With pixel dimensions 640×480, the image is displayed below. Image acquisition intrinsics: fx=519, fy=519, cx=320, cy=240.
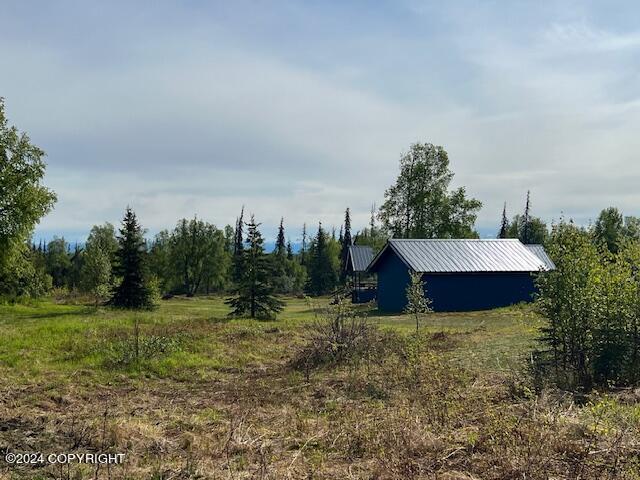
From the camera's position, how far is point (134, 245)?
110ft

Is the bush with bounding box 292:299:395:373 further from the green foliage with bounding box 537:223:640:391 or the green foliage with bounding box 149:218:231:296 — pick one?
the green foliage with bounding box 149:218:231:296

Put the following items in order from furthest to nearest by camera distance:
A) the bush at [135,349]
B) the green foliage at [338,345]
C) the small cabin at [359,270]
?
1. the small cabin at [359,270]
2. the green foliage at [338,345]
3. the bush at [135,349]

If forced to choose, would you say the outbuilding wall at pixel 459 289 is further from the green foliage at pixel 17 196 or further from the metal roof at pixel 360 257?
the green foliage at pixel 17 196

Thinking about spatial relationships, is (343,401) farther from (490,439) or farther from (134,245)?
(134,245)

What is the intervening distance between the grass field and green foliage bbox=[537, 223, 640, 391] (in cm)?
79

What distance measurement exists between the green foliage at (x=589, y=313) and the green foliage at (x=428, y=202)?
3885 centimetres

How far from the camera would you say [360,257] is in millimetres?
46719

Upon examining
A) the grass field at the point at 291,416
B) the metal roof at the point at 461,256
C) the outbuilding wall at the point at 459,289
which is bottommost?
the grass field at the point at 291,416

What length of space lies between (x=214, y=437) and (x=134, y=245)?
2846cm

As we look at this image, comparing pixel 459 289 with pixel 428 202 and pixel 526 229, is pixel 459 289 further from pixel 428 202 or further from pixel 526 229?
pixel 526 229

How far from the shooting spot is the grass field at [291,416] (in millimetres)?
5961

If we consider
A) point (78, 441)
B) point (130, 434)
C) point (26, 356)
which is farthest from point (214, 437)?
point (26, 356)

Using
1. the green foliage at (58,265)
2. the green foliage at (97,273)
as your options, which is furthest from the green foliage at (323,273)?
the green foliage at (97,273)

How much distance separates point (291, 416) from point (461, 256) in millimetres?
26698
